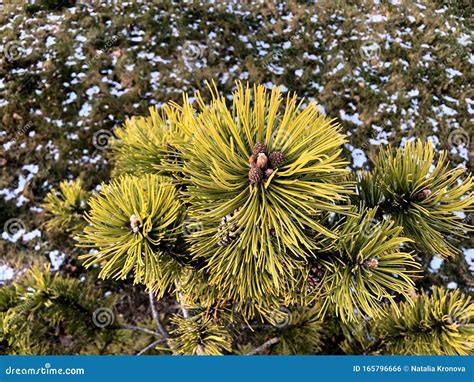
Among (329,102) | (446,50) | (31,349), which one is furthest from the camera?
(446,50)

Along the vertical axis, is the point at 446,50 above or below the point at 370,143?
above

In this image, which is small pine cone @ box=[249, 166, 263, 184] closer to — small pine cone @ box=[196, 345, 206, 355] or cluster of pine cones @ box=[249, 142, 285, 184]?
cluster of pine cones @ box=[249, 142, 285, 184]

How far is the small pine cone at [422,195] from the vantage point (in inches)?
38.7

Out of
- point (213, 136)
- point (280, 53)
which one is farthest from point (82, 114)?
point (213, 136)

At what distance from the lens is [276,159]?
776 millimetres

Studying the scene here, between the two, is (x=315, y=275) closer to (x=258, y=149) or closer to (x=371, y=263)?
(x=371, y=263)

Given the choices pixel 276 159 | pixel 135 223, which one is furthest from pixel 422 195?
pixel 135 223

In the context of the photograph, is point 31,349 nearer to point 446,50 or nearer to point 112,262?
point 112,262

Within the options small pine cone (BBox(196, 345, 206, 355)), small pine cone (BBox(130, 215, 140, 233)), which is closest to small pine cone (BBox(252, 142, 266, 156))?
small pine cone (BBox(130, 215, 140, 233))

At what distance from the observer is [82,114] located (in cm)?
351

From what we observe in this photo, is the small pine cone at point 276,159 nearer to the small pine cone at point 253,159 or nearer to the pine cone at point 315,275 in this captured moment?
the small pine cone at point 253,159

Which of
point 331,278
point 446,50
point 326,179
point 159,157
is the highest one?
point 326,179

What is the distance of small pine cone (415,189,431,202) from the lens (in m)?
0.98

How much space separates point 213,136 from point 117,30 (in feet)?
12.9
